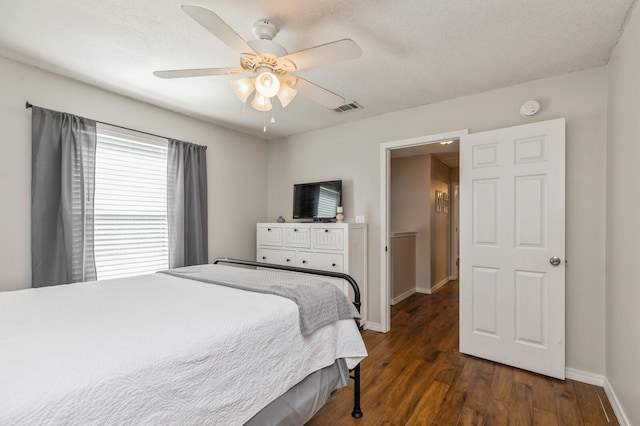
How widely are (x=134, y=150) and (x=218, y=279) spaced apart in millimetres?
1861

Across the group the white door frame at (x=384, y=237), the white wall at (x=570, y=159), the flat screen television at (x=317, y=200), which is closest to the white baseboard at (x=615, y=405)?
the white wall at (x=570, y=159)

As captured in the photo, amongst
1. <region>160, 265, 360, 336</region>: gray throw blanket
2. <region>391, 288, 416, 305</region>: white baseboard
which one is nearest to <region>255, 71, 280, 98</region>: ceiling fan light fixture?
<region>160, 265, 360, 336</region>: gray throw blanket

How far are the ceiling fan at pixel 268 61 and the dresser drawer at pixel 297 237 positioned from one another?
5.93ft

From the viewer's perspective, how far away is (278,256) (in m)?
3.90

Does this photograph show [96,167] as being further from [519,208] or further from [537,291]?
[537,291]

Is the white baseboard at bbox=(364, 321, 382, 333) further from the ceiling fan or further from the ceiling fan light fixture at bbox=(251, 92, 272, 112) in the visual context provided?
the ceiling fan light fixture at bbox=(251, 92, 272, 112)

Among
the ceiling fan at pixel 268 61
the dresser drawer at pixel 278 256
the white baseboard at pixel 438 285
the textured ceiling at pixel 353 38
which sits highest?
the textured ceiling at pixel 353 38

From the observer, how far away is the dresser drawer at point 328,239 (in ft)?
11.0

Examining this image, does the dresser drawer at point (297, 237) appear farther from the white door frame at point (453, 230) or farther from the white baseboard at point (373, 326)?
the white door frame at point (453, 230)

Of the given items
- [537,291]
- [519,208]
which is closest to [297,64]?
[519,208]

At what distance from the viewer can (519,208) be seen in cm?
260

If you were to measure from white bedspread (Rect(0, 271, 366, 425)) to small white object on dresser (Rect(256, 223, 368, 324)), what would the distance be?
1.49 meters

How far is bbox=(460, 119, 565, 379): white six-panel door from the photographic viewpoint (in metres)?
2.45

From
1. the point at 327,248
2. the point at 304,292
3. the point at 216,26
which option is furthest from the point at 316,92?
the point at 327,248
